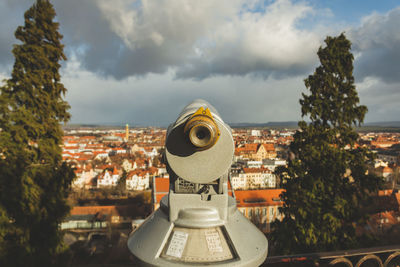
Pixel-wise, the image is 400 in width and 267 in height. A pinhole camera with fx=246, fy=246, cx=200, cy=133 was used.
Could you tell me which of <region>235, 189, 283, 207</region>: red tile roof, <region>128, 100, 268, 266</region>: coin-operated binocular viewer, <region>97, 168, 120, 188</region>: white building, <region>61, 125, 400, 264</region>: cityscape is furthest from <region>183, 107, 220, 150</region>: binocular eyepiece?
<region>97, 168, 120, 188</region>: white building

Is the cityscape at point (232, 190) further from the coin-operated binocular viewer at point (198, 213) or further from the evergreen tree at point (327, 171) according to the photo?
the evergreen tree at point (327, 171)

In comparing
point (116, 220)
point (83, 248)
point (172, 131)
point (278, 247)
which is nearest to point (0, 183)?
point (172, 131)

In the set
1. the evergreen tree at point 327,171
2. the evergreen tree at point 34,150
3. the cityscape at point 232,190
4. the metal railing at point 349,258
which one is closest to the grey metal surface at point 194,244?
the cityscape at point 232,190

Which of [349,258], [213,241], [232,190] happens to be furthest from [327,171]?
[213,241]

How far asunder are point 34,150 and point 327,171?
26.9 ft

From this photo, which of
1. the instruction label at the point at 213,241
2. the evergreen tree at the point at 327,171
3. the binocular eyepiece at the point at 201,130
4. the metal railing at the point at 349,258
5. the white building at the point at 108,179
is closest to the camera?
the binocular eyepiece at the point at 201,130

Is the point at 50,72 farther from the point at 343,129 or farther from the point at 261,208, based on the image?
the point at 261,208

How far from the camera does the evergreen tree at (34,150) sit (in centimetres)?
652

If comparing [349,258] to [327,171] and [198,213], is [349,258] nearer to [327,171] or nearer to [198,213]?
[198,213]

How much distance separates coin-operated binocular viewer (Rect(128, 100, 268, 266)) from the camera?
1.56 meters

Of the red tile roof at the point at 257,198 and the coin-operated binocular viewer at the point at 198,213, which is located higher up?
the coin-operated binocular viewer at the point at 198,213

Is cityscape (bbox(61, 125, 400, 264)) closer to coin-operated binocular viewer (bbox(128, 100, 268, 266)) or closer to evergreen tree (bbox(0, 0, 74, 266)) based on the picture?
coin-operated binocular viewer (bbox(128, 100, 268, 266))

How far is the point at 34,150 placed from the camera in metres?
7.09

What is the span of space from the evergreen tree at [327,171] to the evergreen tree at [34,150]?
6.42m
